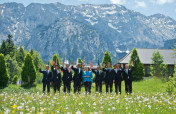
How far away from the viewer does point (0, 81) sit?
22531 mm

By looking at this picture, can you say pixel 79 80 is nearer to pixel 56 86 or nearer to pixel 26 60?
pixel 56 86

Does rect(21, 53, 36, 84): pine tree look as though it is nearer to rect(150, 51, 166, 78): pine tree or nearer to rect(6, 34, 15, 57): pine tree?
rect(150, 51, 166, 78): pine tree

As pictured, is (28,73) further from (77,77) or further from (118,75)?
(118,75)

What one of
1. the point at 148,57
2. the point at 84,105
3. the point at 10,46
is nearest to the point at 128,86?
the point at 84,105

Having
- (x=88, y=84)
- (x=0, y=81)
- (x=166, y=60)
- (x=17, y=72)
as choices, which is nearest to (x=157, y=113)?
(x=88, y=84)

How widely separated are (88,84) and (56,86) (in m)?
2.62

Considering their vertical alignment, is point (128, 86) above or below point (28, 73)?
below

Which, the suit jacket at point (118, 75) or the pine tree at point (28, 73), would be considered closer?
the suit jacket at point (118, 75)

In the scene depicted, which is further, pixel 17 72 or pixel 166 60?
pixel 17 72

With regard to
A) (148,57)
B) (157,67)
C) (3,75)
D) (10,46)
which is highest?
(10,46)

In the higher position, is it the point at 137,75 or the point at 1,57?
the point at 1,57

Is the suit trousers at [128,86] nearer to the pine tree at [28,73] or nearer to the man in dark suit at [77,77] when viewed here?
the man in dark suit at [77,77]

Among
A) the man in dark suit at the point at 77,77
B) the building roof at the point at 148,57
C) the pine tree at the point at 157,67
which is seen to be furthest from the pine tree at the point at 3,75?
the building roof at the point at 148,57

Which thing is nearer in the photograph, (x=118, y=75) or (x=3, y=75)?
(x=118, y=75)
